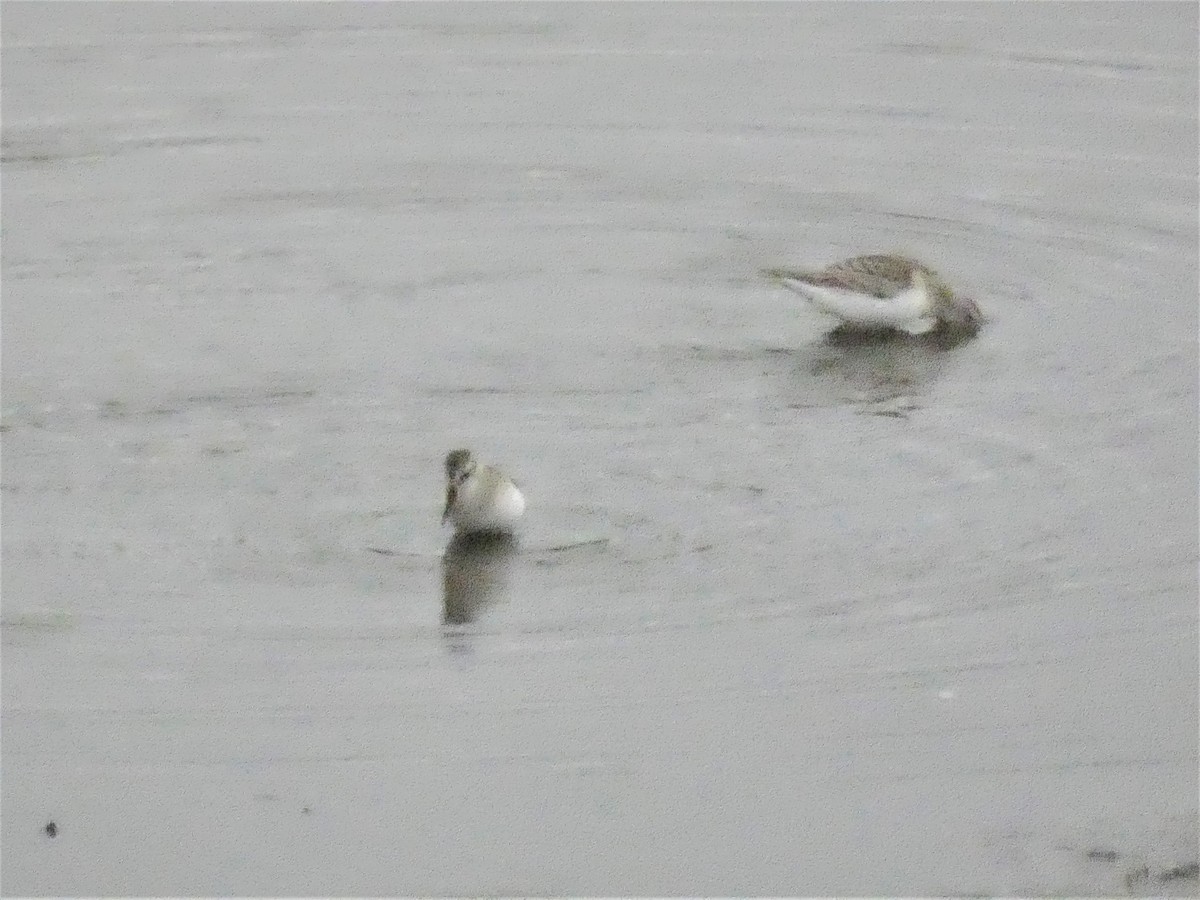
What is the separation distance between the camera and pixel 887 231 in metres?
17.5

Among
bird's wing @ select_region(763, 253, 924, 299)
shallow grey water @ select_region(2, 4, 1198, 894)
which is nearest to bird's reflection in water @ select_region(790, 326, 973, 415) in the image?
shallow grey water @ select_region(2, 4, 1198, 894)

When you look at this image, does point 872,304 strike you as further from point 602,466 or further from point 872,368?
point 602,466

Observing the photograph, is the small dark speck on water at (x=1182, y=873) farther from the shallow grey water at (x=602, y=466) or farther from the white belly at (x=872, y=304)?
the white belly at (x=872, y=304)

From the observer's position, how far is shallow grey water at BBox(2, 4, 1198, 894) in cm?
991

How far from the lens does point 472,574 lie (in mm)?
11984

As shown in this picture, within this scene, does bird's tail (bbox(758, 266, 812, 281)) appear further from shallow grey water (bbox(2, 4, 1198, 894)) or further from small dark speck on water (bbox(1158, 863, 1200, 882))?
small dark speck on water (bbox(1158, 863, 1200, 882))

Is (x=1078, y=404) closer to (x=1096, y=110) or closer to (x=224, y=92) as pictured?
(x=1096, y=110)

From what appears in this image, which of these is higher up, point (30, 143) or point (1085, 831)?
point (1085, 831)

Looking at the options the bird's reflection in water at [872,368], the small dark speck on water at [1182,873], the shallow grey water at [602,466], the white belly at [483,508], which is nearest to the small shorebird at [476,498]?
the white belly at [483,508]

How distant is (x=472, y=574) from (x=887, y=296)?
172 inches

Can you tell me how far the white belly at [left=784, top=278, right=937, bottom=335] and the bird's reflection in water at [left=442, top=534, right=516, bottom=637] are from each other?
3.76 meters

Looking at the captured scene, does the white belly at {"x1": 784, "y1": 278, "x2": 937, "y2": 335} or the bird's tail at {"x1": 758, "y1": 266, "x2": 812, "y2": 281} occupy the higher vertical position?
the bird's tail at {"x1": 758, "y1": 266, "x2": 812, "y2": 281}

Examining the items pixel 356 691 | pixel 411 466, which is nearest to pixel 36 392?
pixel 411 466

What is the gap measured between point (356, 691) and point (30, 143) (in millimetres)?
9821
